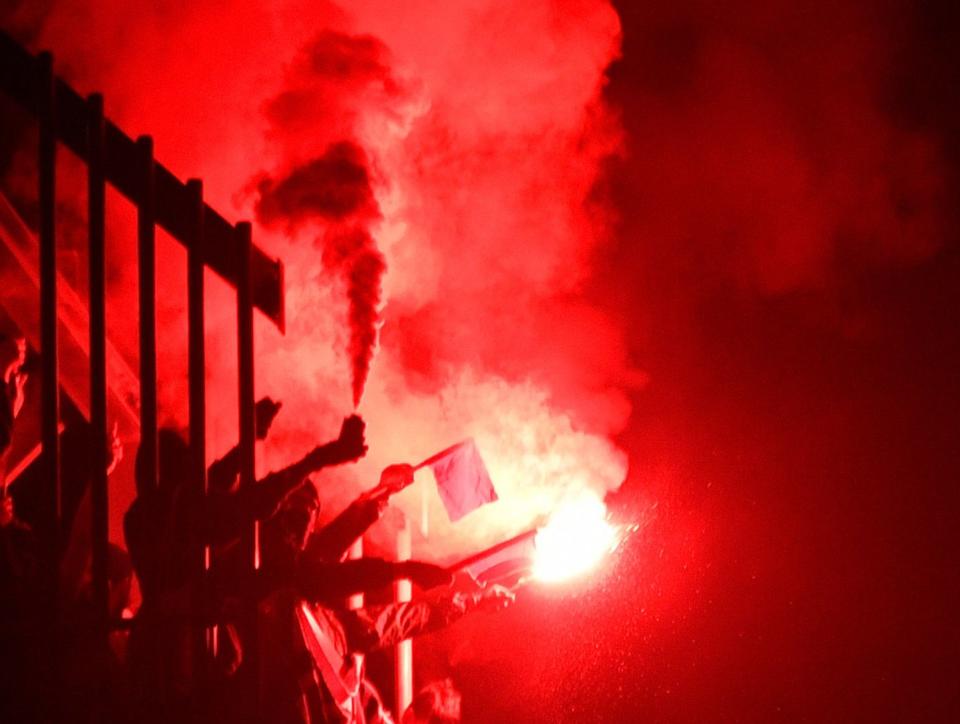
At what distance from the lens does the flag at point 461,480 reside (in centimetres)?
620

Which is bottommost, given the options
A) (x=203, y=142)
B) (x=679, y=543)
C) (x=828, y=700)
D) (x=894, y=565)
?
(x=828, y=700)

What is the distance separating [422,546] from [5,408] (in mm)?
3916

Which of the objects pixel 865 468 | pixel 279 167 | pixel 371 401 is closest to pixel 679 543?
pixel 865 468

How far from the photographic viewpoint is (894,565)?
7.87 m

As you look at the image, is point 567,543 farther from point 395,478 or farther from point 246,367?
point 246,367

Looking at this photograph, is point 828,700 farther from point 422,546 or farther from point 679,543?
point 422,546

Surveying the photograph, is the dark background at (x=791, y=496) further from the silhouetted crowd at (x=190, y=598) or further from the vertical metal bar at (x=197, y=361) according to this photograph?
the vertical metal bar at (x=197, y=361)

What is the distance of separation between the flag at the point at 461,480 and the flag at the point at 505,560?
0.29m

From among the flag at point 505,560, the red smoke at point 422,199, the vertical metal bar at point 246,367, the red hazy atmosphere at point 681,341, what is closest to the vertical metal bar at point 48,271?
the vertical metal bar at point 246,367

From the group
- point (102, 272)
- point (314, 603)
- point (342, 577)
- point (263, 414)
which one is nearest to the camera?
point (102, 272)

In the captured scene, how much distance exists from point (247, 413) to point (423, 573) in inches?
35.8

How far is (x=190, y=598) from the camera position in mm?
4301

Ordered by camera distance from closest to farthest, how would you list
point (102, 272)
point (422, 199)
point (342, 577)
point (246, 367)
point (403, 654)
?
point (102, 272) → point (246, 367) → point (342, 577) → point (403, 654) → point (422, 199)

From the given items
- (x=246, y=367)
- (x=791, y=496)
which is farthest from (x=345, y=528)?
(x=791, y=496)
